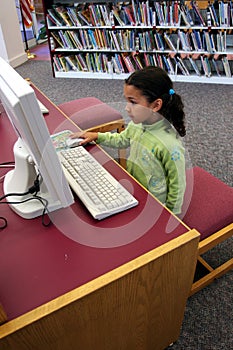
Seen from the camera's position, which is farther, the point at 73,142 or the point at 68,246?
the point at 73,142

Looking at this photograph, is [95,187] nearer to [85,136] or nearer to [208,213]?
[85,136]

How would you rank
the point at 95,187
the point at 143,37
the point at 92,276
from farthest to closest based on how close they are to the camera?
the point at 143,37 → the point at 95,187 → the point at 92,276

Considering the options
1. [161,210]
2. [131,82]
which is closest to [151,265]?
[161,210]

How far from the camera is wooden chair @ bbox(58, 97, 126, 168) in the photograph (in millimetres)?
2053

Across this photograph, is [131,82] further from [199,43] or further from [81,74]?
[81,74]

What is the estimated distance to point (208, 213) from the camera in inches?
53.9

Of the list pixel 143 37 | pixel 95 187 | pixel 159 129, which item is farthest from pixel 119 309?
pixel 143 37

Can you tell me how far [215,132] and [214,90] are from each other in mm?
1021

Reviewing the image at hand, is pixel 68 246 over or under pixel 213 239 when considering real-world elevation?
over

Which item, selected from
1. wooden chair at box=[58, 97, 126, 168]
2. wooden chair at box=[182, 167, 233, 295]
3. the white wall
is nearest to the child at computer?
wooden chair at box=[182, 167, 233, 295]

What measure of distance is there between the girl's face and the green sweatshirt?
35 mm

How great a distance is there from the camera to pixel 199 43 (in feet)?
11.7

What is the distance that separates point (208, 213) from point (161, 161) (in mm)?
333

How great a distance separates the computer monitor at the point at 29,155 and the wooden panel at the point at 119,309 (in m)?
0.30
